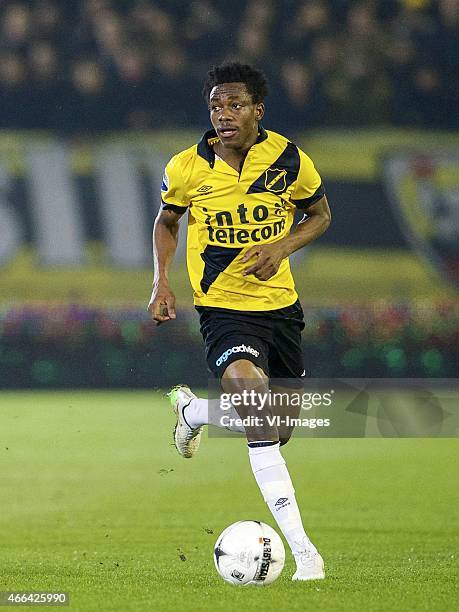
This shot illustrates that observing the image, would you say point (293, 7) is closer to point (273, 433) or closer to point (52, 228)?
point (52, 228)

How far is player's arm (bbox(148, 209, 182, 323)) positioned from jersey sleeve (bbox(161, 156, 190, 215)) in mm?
38

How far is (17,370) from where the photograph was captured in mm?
14523

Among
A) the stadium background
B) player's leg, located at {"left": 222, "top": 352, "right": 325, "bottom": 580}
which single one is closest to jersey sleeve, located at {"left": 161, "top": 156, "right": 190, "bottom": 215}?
player's leg, located at {"left": 222, "top": 352, "right": 325, "bottom": 580}

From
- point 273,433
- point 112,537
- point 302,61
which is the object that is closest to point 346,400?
point 302,61

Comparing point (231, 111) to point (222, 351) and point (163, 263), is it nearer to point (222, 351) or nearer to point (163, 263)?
point (163, 263)

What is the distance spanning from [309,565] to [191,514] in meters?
2.07

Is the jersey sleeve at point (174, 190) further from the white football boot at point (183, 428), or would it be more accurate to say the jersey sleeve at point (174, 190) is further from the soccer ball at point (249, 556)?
the soccer ball at point (249, 556)

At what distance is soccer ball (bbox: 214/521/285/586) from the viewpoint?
4.82 metres

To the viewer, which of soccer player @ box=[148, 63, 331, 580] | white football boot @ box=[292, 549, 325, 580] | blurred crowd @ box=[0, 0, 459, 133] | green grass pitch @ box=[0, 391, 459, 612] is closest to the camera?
green grass pitch @ box=[0, 391, 459, 612]

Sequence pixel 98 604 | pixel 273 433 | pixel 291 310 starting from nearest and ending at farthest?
pixel 98 604, pixel 273 433, pixel 291 310

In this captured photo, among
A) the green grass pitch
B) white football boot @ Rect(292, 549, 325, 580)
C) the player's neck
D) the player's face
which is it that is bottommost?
the green grass pitch

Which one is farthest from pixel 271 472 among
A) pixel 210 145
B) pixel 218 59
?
pixel 218 59

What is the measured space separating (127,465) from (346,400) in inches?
179

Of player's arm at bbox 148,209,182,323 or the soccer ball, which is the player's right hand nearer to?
player's arm at bbox 148,209,182,323
